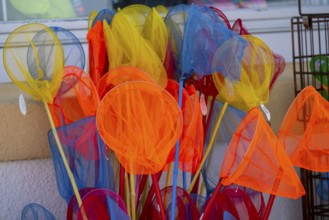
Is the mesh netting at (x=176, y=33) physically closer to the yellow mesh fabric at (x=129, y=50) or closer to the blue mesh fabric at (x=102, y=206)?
the yellow mesh fabric at (x=129, y=50)

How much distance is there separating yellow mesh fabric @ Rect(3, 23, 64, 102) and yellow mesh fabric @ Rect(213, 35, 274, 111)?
44cm

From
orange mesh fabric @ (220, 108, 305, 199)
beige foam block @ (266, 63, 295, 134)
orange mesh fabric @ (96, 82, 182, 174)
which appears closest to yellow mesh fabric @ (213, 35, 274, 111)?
orange mesh fabric @ (220, 108, 305, 199)

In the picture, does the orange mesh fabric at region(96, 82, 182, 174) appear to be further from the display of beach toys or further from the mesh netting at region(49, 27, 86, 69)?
the mesh netting at region(49, 27, 86, 69)

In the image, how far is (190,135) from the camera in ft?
7.92

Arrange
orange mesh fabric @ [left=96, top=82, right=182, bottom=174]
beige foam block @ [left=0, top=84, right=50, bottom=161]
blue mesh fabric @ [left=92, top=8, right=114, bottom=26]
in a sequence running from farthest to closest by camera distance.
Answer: beige foam block @ [left=0, top=84, right=50, bottom=161], blue mesh fabric @ [left=92, top=8, right=114, bottom=26], orange mesh fabric @ [left=96, top=82, right=182, bottom=174]

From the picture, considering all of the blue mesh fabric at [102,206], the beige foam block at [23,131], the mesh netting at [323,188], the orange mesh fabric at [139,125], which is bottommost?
the mesh netting at [323,188]

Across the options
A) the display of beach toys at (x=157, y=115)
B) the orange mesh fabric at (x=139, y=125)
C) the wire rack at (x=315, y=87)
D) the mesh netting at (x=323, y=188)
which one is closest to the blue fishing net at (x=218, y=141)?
the display of beach toys at (x=157, y=115)

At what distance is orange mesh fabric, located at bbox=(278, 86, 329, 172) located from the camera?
2.44m

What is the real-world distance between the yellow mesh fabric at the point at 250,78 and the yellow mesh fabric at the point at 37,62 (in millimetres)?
443

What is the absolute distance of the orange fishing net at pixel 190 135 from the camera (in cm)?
241

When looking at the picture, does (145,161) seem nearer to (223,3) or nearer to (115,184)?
(115,184)

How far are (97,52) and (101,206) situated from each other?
0.46 metres

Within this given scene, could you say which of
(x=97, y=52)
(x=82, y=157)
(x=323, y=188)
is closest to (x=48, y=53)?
(x=97, y=52)

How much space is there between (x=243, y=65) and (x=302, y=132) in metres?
0.31
